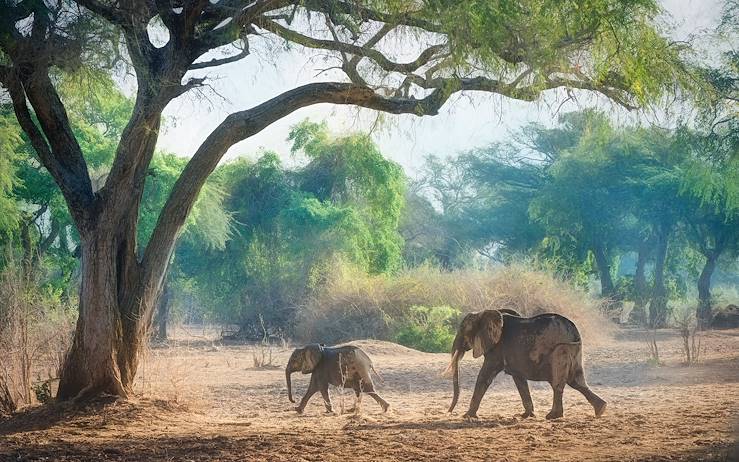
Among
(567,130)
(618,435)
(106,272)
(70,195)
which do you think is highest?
(567,130)

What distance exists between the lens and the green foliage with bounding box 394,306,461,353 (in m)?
22.7

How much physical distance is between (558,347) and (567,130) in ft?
125

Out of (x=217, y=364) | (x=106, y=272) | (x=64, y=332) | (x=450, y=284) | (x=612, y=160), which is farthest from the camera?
(x=612, y=160)

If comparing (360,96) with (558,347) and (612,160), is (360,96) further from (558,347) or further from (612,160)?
(612,160)

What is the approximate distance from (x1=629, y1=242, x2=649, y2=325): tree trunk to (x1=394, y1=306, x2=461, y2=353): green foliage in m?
14.6

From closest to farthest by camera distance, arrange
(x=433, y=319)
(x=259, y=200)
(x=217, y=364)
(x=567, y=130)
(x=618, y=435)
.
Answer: (x=618, y=435) → (x=217, y=364) → (x=433, y=319) → (x=259, y=200) → (x=567, y=130)

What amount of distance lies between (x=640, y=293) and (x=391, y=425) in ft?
101

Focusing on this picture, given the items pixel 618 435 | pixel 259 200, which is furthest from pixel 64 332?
pixel 259 200

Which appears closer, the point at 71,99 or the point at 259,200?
the point at 71,99

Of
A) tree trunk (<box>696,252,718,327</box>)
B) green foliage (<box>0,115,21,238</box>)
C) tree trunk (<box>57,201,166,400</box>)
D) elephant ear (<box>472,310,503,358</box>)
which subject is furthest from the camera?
tree trunk (<box>696,252,718,327</box>)

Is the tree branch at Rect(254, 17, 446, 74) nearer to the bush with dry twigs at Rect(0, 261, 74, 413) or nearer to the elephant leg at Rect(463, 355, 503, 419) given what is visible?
the elephant leg at Rect(463, 355, 503, 419)

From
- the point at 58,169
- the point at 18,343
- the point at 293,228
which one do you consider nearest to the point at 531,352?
the point at 58,169

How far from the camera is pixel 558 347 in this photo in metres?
9.46

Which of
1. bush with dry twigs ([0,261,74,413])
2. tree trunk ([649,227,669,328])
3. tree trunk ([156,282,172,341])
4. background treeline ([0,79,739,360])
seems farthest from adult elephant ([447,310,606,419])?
tree trunk ([649,227,669,328])
